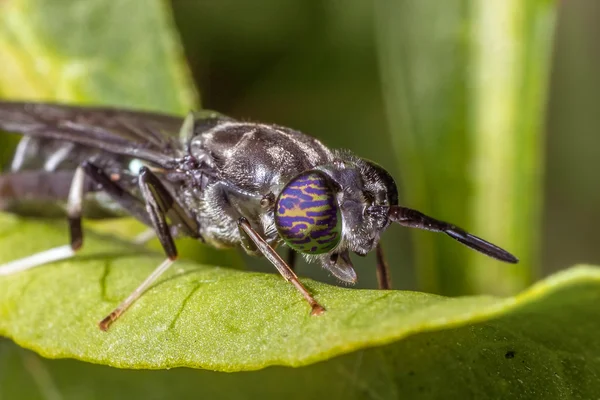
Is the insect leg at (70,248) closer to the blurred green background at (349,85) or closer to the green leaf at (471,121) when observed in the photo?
the green leaf at (471,121)

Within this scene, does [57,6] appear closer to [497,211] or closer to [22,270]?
[22,270]

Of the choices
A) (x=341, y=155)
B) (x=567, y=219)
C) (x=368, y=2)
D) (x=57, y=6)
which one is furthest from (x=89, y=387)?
(x=567, y=219)

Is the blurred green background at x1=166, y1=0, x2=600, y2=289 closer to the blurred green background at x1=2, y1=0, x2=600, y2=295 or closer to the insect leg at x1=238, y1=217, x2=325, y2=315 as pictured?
the blurred green background at x1=2, y1=0, x2=600, y2=295

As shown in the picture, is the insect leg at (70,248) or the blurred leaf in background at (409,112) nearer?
the blurred leaf in background at (409,112)

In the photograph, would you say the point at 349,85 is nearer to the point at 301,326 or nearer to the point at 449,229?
the point at 449,229

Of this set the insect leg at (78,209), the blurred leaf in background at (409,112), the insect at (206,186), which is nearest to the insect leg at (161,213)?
the insect at (206,186)

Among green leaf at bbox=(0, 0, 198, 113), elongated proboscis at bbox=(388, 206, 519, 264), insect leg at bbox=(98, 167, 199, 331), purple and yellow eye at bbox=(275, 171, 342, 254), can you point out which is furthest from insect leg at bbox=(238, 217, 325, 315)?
green leaf at bbox=(0, 0, 198, 113)

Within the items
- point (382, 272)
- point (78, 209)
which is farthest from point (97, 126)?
point (382, 272)
